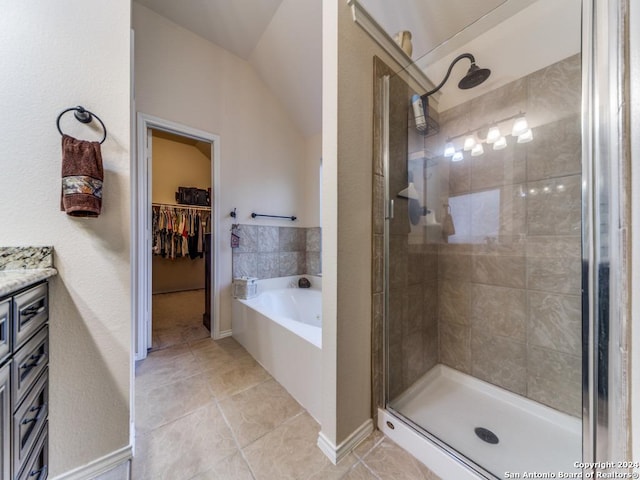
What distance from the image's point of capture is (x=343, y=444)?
111cm

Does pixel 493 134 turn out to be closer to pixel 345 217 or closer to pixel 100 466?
pixel 345 217

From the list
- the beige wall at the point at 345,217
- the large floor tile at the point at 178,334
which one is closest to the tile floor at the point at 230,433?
the beige wall at the point at 345,217

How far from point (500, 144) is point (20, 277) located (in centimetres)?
245

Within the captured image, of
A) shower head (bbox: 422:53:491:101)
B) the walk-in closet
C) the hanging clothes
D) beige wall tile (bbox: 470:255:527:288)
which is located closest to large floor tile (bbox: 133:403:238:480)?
beige wall tile (bbox: 470:255:527:288)

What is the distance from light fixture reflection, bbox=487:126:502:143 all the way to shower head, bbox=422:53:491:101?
355 mm

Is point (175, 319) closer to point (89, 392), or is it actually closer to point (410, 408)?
point (89, 392)

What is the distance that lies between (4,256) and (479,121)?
260 cm

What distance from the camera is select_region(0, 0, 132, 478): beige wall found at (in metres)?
0.86

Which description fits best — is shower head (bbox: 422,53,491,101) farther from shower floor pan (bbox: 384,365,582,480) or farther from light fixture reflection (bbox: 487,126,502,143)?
shower floor pan (bbox: 384,365,582,480)

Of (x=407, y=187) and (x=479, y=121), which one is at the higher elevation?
(x=479, y=121)

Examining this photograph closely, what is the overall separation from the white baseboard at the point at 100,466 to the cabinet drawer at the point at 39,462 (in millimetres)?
89

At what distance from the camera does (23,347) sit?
708 millimetres

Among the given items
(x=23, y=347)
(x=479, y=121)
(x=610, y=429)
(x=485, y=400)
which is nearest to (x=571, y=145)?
(x=479, y=121)

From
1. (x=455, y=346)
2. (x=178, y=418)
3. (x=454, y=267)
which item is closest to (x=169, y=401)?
(x=178, y=418)
